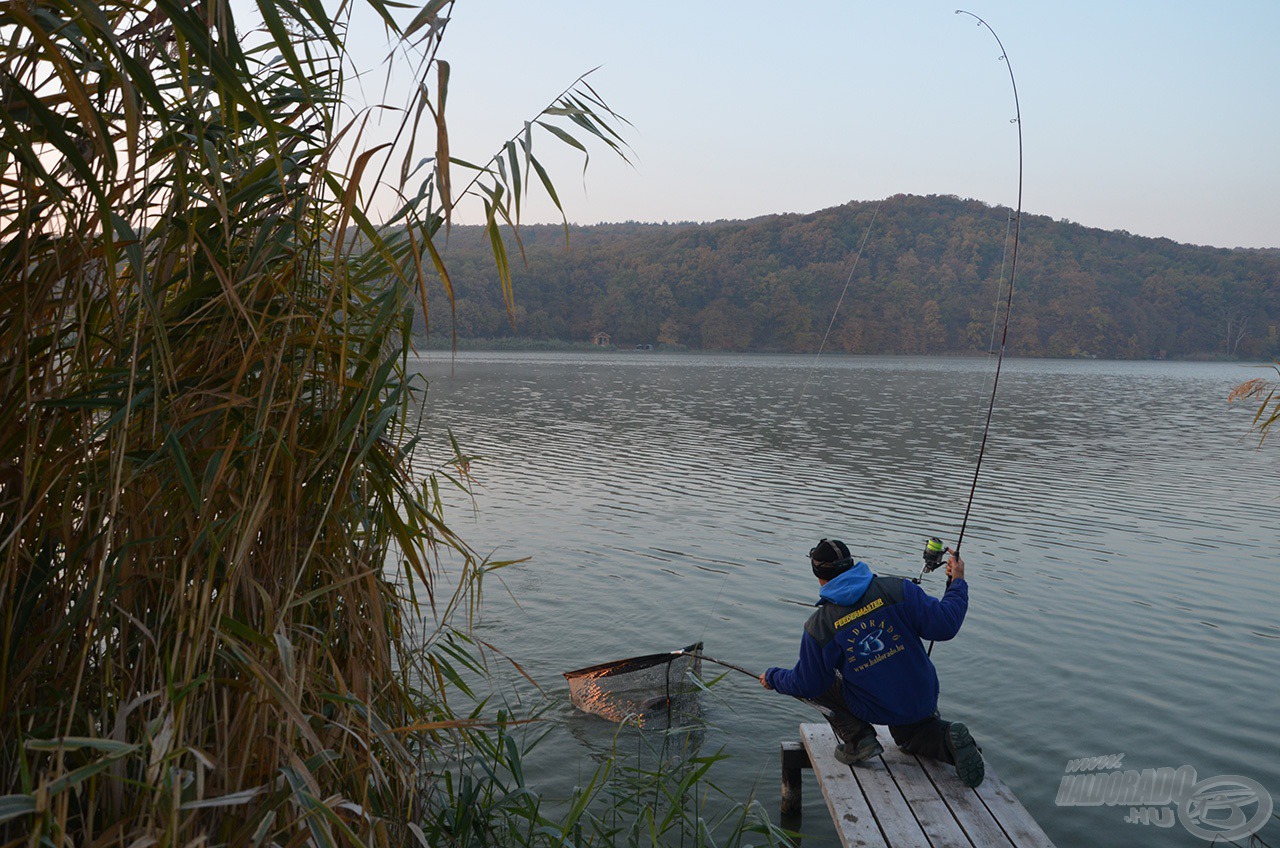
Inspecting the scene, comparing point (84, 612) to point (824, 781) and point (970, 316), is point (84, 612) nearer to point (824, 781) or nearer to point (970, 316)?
point (824, 781)

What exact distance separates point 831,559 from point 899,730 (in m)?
0.91

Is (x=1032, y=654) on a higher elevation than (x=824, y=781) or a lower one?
lower

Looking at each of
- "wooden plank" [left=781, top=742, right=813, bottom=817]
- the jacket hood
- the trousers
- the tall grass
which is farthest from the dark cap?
the tall grass

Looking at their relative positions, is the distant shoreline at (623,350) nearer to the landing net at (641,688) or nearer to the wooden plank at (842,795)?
the landing net at (641,688)

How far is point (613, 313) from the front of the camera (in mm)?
103562

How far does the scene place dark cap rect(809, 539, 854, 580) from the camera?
189 inches

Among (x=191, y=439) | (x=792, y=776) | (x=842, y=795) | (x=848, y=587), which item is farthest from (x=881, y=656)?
(x=191, y=439)

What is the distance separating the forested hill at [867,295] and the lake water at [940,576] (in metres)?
58.9

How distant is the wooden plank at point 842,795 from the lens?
12.8 ft

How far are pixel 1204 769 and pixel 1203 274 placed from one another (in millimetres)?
108636

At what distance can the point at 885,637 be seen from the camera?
457 centimetres

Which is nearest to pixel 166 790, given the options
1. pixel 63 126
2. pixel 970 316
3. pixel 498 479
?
pixel 63 126

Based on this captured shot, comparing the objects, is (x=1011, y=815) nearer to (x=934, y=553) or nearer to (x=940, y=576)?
(x=934, y=553)

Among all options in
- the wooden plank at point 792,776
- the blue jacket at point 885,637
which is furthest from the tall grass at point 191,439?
the wooden plank at point 792,776
